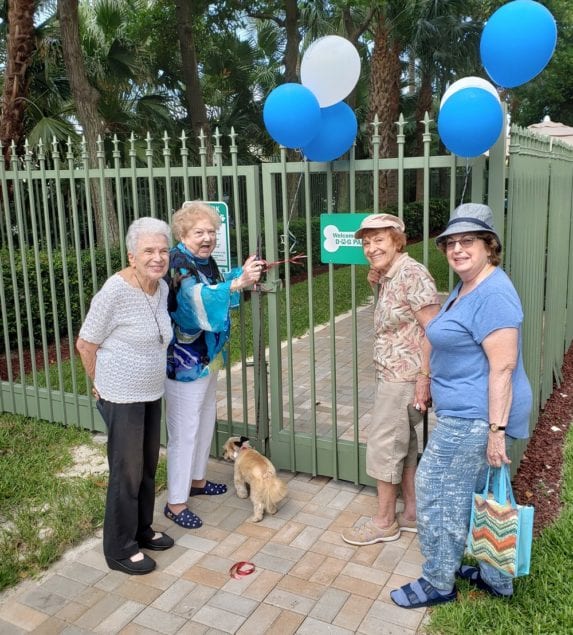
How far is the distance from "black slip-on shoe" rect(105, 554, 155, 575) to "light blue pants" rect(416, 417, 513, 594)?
4.76ft

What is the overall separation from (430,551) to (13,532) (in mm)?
2453

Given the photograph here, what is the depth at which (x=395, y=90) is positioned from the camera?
16.9 m

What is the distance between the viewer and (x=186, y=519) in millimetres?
3809

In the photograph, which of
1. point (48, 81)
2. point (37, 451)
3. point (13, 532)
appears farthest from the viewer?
point (48, 81)

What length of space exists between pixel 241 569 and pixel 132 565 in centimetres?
58

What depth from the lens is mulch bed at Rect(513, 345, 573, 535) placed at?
3893 mm

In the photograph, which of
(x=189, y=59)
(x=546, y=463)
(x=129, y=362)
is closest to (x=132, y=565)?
(x=129, y=362)

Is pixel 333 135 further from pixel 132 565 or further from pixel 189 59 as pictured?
pixel 189 59

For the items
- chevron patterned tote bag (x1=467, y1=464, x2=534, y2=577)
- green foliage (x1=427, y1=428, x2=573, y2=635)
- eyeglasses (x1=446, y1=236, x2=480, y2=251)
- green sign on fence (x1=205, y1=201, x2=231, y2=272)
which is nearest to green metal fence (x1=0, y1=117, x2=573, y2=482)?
green sign on fence (x1=205, y1=201, x2=231, y2=272)

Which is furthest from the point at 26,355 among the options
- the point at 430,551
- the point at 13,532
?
the point at 430,551

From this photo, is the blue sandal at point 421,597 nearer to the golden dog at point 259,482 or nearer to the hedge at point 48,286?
the golden dog at point 259,482

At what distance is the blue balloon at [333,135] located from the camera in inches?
146

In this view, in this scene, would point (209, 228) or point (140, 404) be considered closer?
point (140, 404)

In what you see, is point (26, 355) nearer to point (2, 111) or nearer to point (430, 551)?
point (2, 111)
